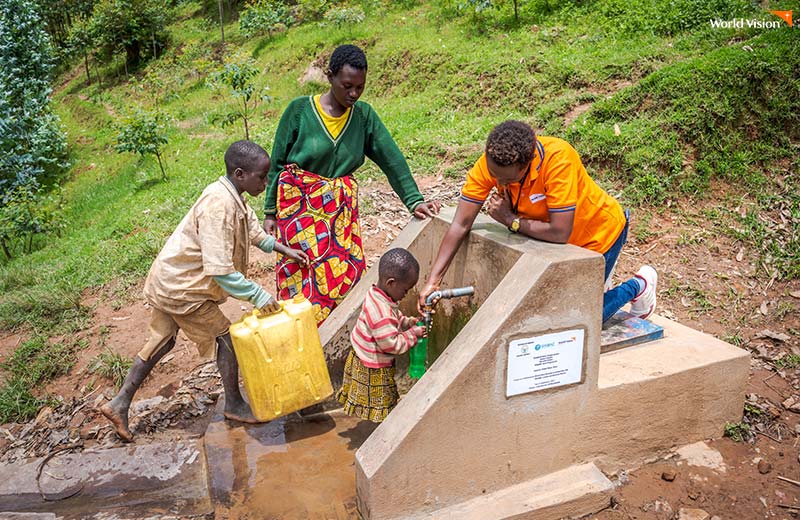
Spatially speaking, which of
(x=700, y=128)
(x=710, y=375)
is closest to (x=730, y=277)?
(x=700, y=128)

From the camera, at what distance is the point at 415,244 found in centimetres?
357

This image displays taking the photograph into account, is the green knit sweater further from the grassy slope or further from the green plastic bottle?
the grassy slope

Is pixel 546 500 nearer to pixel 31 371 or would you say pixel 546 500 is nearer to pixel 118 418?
pixel 118 418

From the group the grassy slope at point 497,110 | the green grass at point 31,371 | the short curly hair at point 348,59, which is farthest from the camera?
the grassy slope at point 497,110

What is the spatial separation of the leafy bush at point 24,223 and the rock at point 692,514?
Result: 10149 millimetres

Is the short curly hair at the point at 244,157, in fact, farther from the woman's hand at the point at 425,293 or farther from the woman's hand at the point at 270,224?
the woman's hand at the point at 425,293

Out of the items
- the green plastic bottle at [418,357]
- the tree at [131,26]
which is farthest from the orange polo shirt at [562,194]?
the tree at [131,26]

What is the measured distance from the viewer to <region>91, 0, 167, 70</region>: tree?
74.5ft

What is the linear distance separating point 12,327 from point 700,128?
22.0 feet

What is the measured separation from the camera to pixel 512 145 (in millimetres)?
2549

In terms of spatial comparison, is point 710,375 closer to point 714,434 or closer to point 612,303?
point 714,434

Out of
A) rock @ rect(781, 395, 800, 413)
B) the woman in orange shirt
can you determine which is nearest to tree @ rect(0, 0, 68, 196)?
the woman in orange shirt

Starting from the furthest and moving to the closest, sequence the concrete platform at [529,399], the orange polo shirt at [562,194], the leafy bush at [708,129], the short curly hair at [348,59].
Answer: the leafy bush at [708,129] → the short curly hair at [348,59] → the orange polo shirt at [562,194] → the concrete platform at [529,399]

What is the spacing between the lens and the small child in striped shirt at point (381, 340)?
2.87 metres
